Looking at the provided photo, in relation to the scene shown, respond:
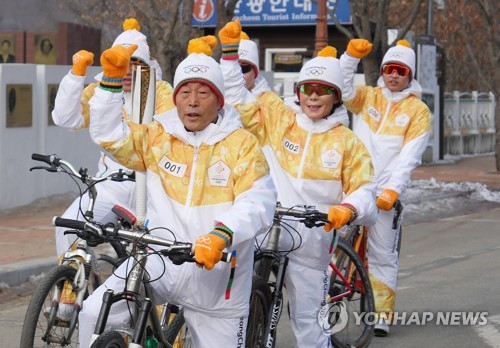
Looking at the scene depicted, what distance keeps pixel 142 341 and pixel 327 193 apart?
1999 mm

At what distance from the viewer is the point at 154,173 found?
17.3 ft

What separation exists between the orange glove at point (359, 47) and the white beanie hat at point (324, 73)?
4.02ft

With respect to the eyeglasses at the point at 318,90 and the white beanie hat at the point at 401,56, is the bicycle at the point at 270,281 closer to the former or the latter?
the eyeglasses at the point at 318,90

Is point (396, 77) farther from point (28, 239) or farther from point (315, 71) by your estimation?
point (28, 239)

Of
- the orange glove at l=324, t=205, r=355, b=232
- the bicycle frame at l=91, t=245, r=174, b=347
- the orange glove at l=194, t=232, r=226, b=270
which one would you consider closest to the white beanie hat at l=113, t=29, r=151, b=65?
the orange glove at l=324, t=205, r=355, b=232

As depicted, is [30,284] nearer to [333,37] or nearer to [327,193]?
[327,193]

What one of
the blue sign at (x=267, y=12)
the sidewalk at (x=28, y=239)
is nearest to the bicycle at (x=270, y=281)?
the sidewalk at (x=28, y=239)

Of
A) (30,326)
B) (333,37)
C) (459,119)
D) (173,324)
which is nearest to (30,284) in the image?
(30,326)

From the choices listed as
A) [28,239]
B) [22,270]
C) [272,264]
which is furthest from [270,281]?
[28,239]

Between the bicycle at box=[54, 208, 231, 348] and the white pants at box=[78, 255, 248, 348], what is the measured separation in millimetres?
56

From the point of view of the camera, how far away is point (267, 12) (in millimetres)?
26406

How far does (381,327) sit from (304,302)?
5.90ft

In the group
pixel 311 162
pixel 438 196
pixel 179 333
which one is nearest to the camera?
pixel 179 333

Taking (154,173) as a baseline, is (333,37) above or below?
above
